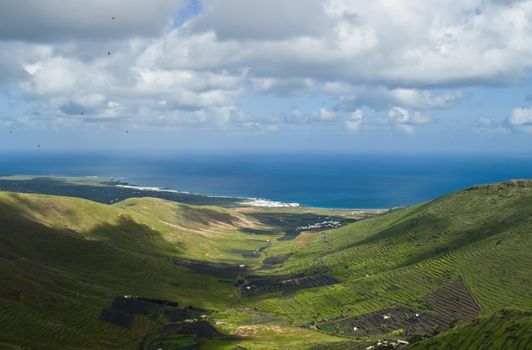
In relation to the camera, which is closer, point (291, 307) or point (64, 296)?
point (64, 296)

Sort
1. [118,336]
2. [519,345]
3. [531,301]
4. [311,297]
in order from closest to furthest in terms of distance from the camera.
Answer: [519,345]
[118,336]
[531,301]
[311,297]

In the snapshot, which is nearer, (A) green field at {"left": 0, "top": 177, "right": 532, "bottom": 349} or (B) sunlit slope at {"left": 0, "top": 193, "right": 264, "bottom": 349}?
(A) green field at {"left": 0, "top": 177, "right": 532, "bottom": 349}

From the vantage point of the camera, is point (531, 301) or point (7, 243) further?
point (7, 243)

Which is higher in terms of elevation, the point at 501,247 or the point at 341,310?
the point at 501,247

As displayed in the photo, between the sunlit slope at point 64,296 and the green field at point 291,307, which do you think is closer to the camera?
the green field at point 291,307

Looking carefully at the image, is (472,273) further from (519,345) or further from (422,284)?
(519,345)

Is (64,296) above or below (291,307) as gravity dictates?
above

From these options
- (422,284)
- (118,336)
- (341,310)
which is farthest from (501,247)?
(118,336)

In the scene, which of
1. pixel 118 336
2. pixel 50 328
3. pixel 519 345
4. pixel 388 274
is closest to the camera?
pixel 519 345

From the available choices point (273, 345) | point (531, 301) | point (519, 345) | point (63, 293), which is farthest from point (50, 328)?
point (531, 301)
